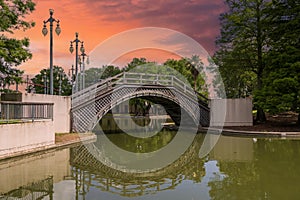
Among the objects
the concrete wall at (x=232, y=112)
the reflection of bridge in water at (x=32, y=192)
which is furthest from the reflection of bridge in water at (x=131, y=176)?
the concrete wall at (x=232, y=112)

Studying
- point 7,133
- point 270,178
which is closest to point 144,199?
point 270,178

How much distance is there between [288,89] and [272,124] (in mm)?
4628

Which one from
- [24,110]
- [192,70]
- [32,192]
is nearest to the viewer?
[32,192]

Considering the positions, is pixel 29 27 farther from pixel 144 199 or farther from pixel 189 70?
pixel 189 70

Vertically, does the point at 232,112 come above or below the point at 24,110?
below

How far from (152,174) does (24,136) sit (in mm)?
6834

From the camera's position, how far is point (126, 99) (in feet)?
81.4

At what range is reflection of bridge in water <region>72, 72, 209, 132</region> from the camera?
21.5 meters

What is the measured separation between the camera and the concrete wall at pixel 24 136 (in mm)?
13328

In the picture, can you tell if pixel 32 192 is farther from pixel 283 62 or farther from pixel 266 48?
pixel 266 48

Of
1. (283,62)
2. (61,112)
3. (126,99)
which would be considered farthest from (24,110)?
(283,62)

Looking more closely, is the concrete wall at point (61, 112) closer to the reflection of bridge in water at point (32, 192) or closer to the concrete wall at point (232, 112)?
the reflection of bridge in water at point (32, 192)

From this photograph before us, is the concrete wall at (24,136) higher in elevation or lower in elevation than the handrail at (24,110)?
→ lower

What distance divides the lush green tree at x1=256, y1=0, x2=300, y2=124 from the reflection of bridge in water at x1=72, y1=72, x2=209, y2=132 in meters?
5.80
